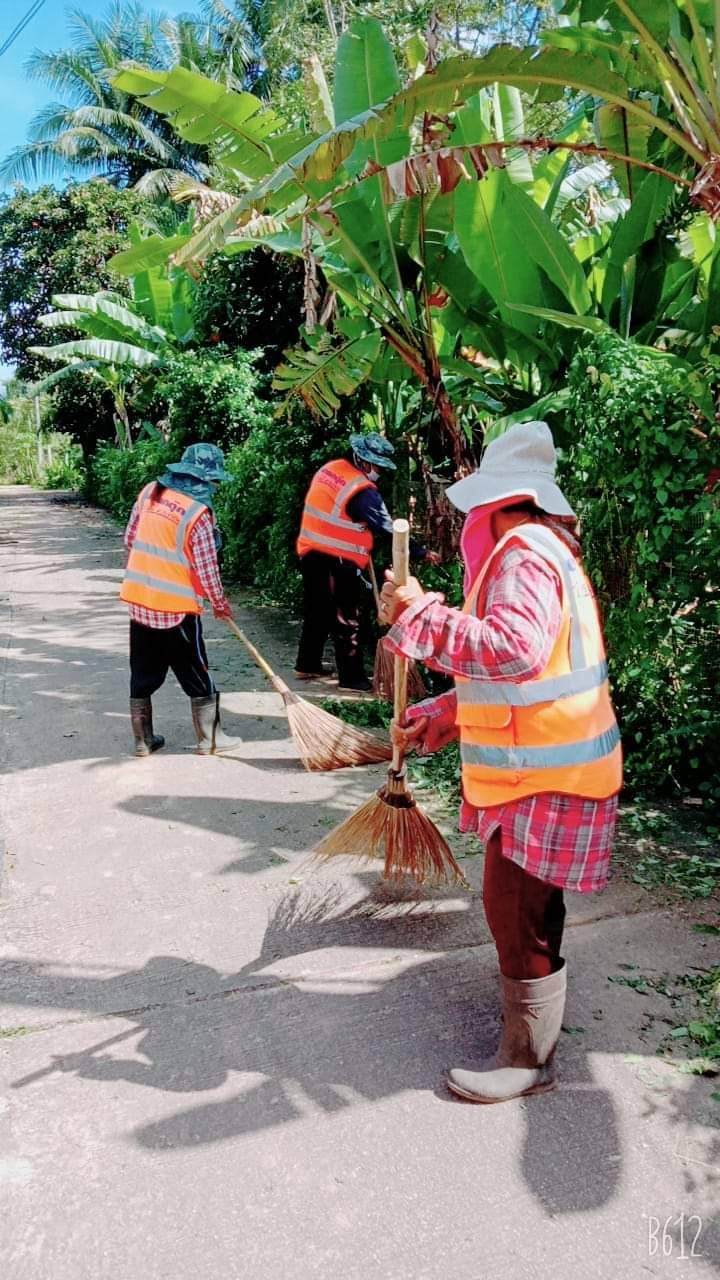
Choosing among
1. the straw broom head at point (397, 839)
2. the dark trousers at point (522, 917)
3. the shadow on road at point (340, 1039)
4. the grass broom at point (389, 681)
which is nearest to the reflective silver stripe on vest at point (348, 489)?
the grass broom at point (389, 681)

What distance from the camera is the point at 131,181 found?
29.3m

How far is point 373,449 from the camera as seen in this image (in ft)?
22.1

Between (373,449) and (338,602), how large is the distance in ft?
3.74

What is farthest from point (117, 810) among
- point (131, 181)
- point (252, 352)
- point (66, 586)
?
point (131, 181)

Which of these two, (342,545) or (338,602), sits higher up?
(342,545)

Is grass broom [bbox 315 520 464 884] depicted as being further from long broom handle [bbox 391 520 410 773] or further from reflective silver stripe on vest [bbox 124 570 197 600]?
reflective silver stripe on vest [bbox 124 570 197 600]

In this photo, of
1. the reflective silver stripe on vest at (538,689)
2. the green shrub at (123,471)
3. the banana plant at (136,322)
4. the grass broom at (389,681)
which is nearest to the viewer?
the reflective silver stripe on vest at (538,689)

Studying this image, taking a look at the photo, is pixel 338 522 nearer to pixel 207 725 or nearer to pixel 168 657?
pixel 168 657

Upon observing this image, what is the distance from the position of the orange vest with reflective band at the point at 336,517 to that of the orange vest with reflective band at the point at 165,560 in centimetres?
149

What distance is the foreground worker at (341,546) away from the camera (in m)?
6.76

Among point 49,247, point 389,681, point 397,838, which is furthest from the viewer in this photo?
point 49,247

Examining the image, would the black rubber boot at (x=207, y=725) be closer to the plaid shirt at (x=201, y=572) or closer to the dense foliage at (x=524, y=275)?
the plaid shirt at (x=201, y=572)

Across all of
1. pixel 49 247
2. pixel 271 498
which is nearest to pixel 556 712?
pixel 271 498

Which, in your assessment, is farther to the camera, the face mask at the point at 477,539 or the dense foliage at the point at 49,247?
the dense foliage at the point at 49,247
